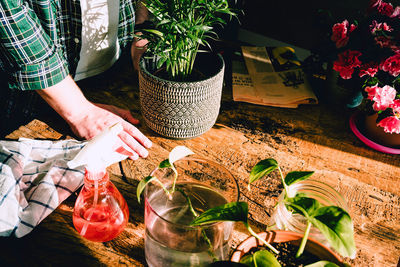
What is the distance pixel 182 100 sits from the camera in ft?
2.62

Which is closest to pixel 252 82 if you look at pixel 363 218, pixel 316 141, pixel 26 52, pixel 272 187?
pixel 316 141

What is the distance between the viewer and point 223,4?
78cm

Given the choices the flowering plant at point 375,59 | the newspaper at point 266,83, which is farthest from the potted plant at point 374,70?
the newspaper at point 266,83

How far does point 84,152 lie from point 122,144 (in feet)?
0.98

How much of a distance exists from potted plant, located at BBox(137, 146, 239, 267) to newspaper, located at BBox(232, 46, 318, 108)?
51cm

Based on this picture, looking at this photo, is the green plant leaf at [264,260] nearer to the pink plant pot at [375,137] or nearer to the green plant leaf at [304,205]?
the green plant leaf at [304,205]

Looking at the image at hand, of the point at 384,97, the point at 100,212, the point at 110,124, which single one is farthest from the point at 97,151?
the point at 384,97

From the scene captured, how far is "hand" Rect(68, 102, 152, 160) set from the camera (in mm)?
856

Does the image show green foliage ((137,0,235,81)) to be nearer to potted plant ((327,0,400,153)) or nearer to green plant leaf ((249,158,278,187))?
green plant leaf ((249,158,278,187))

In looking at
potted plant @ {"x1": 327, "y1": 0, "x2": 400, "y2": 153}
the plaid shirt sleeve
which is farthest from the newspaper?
the plaid shirt sleeve

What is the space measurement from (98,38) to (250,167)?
0.74 m

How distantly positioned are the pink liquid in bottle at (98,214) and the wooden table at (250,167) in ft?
0.06

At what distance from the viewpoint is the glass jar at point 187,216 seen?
18.8 inches

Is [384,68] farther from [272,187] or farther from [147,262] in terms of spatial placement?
[147,262]
